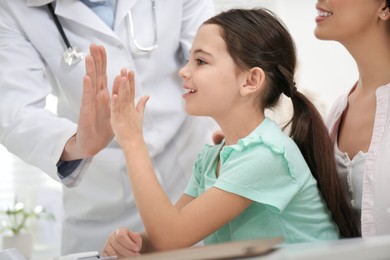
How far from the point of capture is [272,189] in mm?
1246

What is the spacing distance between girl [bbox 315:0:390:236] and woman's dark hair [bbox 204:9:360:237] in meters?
0.05

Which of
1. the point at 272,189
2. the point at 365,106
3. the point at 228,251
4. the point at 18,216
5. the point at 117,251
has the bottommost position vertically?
the point at 18,216

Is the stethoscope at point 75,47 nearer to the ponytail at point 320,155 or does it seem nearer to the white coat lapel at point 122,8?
the white coat lapel at point 122,8

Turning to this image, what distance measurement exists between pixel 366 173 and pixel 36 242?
316 centimetres

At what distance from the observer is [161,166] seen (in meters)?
1.72

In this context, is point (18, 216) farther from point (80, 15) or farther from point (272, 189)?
point (272, 189)

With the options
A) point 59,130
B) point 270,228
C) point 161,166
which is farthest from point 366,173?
point 59,130

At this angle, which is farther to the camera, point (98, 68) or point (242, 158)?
point (98, 68)

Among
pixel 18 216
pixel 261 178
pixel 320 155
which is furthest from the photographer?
pixel 18 216

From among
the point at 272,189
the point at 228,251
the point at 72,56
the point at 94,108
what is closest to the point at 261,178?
the point at 272,189

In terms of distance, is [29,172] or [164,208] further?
[29,172]

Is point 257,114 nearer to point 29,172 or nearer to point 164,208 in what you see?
point 164,208

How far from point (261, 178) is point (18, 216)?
307cm

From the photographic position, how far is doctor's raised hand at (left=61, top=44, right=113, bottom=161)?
4.62ft
